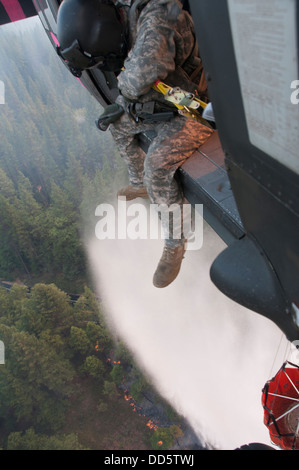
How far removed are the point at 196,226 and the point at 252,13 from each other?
3107 mm

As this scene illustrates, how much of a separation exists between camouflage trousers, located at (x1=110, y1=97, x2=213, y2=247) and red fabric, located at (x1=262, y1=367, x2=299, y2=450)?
1.68 metres

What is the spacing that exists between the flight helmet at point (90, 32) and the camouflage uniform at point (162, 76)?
0.47 feet

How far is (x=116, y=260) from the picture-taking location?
814 inches

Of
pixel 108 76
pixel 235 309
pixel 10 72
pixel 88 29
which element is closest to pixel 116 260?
pixel 235 309

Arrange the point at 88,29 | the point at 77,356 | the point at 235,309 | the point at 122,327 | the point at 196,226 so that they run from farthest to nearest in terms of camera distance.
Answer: the point at 122,327 < the point at 77,356 < the point at 235,309 < the point at 196,226 < the point at 88,29

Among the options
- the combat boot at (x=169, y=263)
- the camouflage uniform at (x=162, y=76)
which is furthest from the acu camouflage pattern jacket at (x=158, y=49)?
the combat boot at (x=169, y=263)

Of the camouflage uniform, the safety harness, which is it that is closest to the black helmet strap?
the camouflage uniform

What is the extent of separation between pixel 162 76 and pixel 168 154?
673 mm

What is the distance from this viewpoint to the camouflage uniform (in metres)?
2.68

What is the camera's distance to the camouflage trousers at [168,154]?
3.14 meters

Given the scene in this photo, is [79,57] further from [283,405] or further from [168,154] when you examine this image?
[283,405]

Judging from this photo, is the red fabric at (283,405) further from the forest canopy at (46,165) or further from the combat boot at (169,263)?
the forest canopy at (46,165)

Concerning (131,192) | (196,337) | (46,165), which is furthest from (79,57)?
(46,165)

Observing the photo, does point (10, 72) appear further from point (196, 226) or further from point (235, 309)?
point (196, 226)
